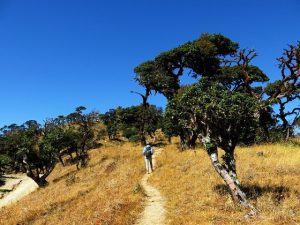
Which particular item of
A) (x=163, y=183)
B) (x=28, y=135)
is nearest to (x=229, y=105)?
(x=163, y=183)

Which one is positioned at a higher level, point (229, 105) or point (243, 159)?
point (229, 105)

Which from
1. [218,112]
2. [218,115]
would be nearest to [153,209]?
[218,115]

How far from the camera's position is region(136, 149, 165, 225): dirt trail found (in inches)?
568

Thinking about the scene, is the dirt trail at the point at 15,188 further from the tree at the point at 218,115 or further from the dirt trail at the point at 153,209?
the tree at the point at 218,115

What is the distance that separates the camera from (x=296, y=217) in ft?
39.7

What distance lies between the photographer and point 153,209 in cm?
1633

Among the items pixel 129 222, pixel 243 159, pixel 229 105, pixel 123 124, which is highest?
pixel 123 124

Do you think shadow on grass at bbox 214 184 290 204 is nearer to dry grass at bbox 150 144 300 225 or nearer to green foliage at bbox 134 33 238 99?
dry grass at bbox 150 144 300 225

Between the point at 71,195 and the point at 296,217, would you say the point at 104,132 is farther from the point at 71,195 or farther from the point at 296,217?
the point at 296,217

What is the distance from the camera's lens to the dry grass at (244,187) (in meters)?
13.0

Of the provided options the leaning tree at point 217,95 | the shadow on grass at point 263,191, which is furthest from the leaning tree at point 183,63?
the shadow on grass at point 263,191

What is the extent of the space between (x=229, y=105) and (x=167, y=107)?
3.16 m

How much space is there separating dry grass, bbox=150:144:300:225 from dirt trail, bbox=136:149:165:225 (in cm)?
37

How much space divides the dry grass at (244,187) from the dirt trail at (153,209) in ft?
1.22
